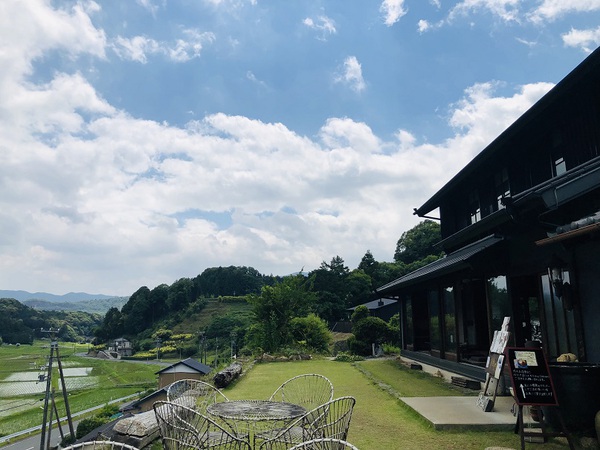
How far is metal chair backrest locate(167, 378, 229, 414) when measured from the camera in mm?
4895

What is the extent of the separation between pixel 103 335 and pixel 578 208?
110 metres

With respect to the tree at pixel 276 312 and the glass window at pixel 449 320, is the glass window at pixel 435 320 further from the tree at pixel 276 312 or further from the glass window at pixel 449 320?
the tree at pixel 276 312

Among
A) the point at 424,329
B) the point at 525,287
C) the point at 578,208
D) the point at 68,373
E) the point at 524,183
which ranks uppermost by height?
the point at 524,183

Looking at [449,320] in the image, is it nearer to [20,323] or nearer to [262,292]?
[262,292]

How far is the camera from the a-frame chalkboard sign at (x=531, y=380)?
14.0 ft

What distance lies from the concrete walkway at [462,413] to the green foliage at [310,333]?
1405 cm

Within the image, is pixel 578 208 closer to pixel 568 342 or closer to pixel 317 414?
pixel 568 342

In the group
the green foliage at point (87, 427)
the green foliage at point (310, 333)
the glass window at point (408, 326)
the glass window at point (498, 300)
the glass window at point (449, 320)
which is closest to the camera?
the glass window at point (498, 300)

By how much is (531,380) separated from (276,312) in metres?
16.2

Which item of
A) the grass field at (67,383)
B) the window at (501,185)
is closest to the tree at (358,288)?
the window at (501,185)

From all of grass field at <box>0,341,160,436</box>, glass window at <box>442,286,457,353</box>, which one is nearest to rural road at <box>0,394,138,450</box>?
grass field at <box>0,341,160,436</box>

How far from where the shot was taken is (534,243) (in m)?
7.00

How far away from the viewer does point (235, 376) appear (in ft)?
33.5

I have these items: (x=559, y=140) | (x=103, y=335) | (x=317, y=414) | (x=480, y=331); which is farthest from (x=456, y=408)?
(x=103, y=335)
